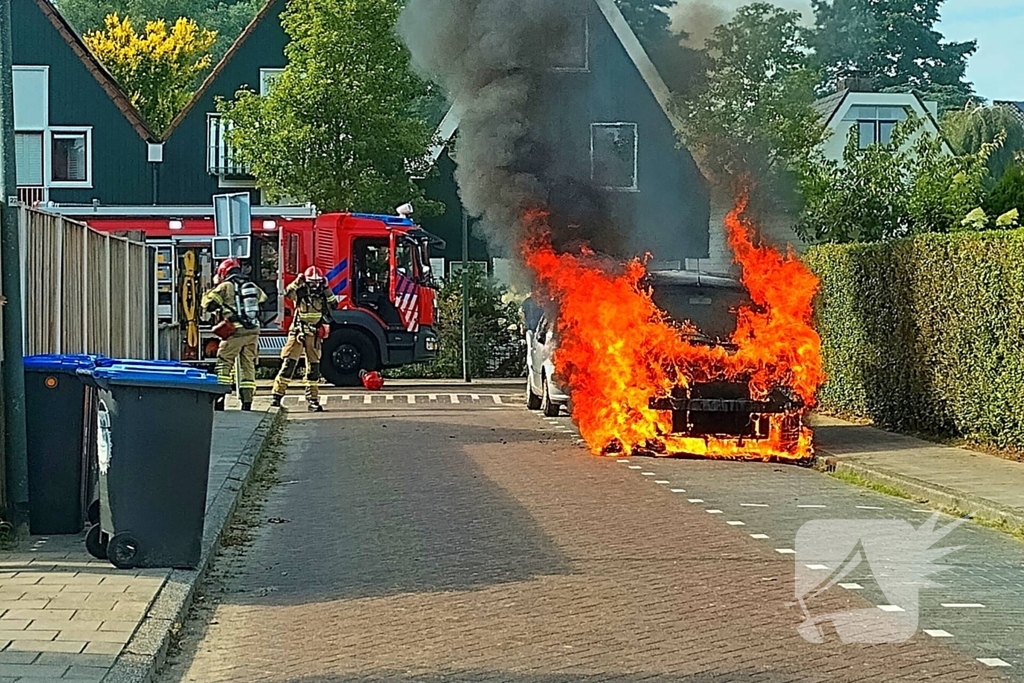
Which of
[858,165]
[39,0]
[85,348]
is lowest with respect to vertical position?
[85,348]

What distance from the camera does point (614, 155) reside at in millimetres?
18141

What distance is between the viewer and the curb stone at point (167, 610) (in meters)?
6.32

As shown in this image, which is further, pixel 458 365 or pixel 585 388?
pixel 458 365

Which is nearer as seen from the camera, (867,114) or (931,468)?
(931,468)

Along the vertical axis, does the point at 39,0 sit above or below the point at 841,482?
above

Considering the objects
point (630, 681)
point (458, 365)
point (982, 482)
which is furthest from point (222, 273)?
point (630, 681)

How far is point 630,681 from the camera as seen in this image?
644 cm

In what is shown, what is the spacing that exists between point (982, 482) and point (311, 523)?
18.7ft

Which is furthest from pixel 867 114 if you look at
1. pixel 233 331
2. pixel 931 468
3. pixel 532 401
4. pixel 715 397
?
pixel 931 468

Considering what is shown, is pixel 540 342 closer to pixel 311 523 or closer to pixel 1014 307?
pixel 1014 307

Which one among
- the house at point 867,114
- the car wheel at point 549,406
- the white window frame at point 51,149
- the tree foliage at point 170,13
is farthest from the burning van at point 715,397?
the tree foliage at point 170,13

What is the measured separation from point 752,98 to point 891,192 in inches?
286

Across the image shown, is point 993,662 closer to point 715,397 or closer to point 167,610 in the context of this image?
point 167,610

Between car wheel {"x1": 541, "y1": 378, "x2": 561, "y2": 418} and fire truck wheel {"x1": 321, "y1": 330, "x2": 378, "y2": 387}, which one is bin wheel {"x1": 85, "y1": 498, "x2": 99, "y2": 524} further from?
fire truck wheel {"x1": 321, "y1": 330, "x2": 378, "y2": 387}
